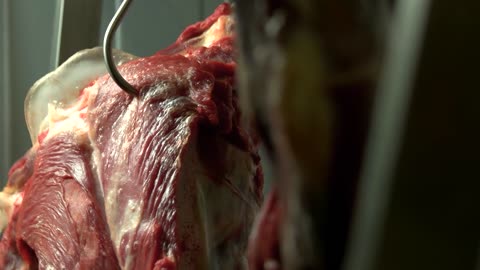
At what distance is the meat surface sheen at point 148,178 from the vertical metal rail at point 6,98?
0.88 metres

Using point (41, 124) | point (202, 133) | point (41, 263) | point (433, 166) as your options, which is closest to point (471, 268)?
point (433, 166)

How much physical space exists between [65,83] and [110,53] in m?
0.33

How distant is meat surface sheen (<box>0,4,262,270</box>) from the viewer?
2.81ft

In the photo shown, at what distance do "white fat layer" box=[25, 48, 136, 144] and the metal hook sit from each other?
10.2 inches

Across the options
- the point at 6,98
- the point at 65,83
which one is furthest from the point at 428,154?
the point at 6,98

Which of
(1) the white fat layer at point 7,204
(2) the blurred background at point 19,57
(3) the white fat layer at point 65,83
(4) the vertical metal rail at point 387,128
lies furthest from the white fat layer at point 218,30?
(4) the vertical metal rail at point 387,128

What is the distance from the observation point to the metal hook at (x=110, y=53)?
90cm

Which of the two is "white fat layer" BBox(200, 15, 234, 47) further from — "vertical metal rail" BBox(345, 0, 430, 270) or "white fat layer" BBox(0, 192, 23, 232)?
"vertical metal rail" BBox(345, 0, 430, 270)

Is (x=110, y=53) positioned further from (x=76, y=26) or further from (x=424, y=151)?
(x=424, y=151)

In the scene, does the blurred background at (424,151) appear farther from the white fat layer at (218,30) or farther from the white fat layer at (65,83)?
the white fat layer at (65,83)

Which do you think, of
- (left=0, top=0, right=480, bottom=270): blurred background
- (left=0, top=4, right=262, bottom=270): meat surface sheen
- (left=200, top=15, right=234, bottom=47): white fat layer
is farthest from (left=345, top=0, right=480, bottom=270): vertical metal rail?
(left=200, top=15, right=234, bottom=47): white fat layer

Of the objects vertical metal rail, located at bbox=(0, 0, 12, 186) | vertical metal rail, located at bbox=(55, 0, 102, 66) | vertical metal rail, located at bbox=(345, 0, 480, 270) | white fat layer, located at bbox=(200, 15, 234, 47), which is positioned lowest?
vertical metal rail, located at bbox=(0, 0, 12, 186)

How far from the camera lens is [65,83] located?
120cm

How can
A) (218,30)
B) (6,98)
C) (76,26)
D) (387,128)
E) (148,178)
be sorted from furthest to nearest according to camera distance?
(6,98), (76,26), (218,30), (148,178), (387,128)
